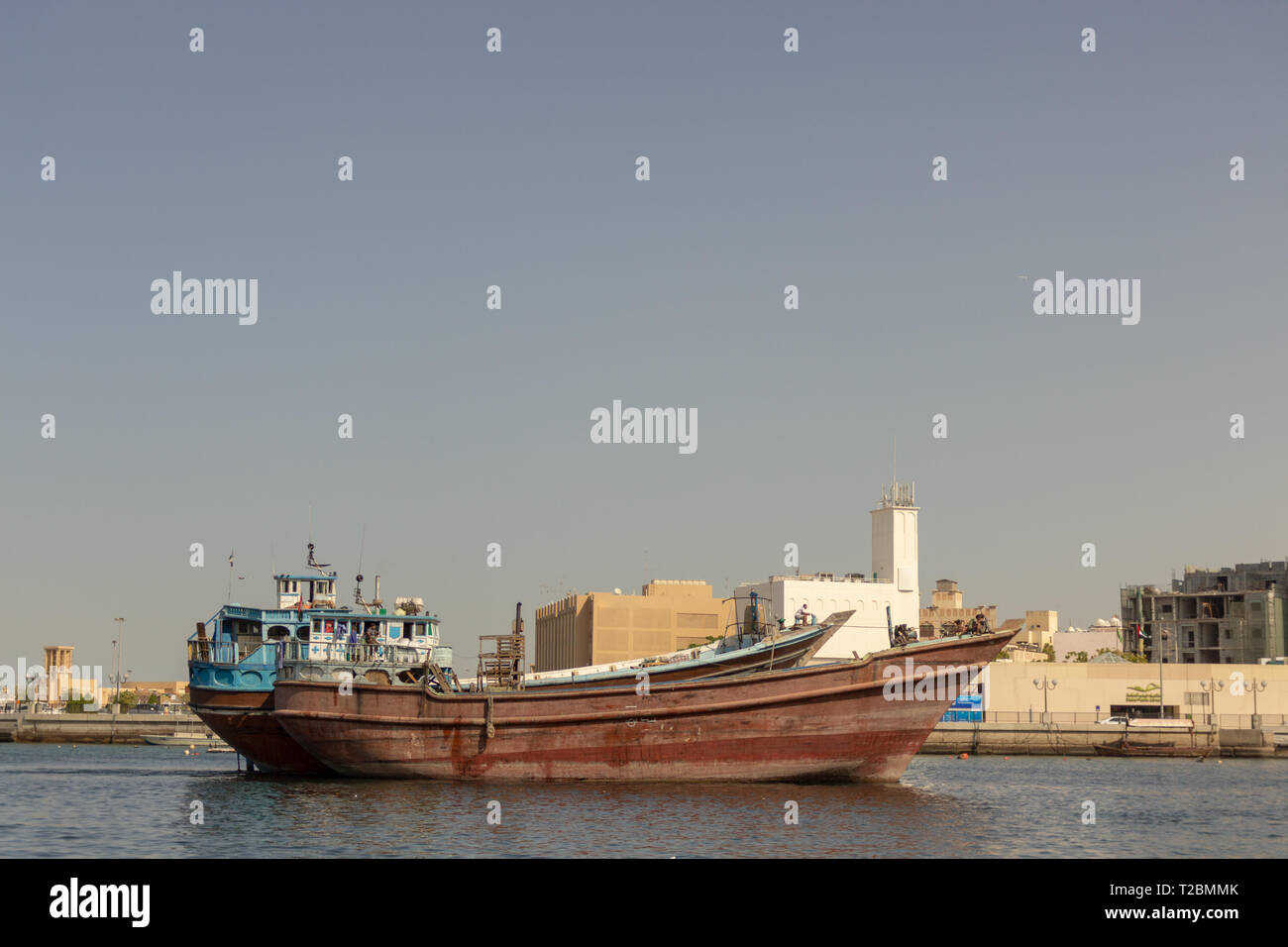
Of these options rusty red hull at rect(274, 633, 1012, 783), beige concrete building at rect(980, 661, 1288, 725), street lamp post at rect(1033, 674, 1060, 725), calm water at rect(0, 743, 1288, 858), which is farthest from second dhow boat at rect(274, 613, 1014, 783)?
street lamp post at rect(1033, 674, 1060, 725)

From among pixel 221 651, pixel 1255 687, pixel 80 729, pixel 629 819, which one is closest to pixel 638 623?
pixel 80 729

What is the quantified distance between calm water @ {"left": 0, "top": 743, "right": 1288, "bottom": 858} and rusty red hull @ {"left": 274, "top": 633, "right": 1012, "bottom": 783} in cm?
78

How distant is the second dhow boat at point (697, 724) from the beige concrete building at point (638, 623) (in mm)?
85190

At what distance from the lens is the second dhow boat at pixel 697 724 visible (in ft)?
125

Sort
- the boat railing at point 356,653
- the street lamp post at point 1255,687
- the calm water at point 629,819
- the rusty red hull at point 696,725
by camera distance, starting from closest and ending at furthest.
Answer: the calm water at point 629,819 < the rusty red hull at point 696,725 < the boat railing at point 356,653 < the street lamp post at point 1255,687

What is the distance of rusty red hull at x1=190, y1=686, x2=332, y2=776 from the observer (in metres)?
47.0

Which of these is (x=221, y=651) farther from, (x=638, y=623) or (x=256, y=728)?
(x=638, y=623)

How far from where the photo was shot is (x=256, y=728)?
156ft

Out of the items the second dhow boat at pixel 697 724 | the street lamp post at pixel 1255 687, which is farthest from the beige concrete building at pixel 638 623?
the second dhow boat at pixel 697 724

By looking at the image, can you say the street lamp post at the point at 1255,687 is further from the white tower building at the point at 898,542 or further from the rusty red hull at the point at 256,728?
the rusty red hull at the point at 256,728
